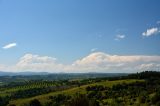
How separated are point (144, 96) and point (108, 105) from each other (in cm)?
2413

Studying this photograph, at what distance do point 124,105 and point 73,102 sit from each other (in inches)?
4059

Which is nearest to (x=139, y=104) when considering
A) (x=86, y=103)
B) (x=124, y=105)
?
(x=124, y=105)

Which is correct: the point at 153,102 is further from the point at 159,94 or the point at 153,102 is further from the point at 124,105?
the point at 124,105

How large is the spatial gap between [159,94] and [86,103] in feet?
315

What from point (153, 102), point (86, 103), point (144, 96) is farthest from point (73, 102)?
point (144, 96)

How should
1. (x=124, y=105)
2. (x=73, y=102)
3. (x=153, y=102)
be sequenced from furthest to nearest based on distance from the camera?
(x=124, y=105) → (x=153, y=102) → (x=73, y=102)

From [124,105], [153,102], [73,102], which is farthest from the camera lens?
[124,105]

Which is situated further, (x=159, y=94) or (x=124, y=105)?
(x=124, y=105)

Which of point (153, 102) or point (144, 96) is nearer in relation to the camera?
point (153, 102)

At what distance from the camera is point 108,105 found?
185 m

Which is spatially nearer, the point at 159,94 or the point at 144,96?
the point at 159,94

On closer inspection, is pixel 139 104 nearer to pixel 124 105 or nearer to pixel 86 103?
pixel 124 105

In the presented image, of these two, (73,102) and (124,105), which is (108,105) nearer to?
(124,105)

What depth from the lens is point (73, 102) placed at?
3297 inches
